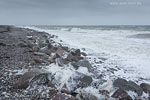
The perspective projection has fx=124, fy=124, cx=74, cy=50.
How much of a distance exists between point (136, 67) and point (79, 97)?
Result: 2.97 m

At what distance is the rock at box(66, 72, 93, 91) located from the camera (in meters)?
2.52

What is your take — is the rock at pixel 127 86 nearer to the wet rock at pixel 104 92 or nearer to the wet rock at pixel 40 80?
the wet rock at pixel 104 92

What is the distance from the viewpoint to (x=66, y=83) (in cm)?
255

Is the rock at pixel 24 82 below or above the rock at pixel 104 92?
above

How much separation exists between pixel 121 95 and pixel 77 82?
88 centimetres

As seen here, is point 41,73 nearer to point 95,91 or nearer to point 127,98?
point 95,91

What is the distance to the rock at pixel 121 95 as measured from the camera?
7.44 ft

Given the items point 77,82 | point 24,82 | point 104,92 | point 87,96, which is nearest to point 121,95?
point 104,92

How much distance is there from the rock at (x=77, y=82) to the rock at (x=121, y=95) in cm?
59

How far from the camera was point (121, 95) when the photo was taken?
2.29 metres

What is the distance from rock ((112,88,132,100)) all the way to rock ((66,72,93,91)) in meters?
0.59

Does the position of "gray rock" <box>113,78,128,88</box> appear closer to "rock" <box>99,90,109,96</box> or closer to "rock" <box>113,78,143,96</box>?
"rock" <box>113,78,143,96</box>

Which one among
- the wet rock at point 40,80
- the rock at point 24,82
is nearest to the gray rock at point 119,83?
the wet rock at point 40,80

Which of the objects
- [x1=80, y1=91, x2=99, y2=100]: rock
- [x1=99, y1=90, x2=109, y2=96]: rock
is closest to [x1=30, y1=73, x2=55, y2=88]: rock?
[x1=80, y1=91, x2=99, y2=100]: rock
